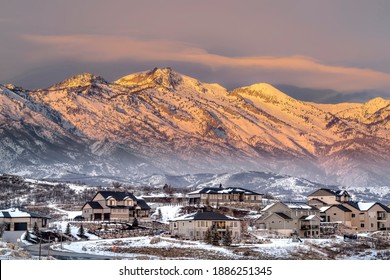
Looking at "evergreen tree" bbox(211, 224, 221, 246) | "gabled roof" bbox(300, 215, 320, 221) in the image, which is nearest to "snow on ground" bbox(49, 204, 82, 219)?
"gabled roof" bbox(300, 215, 320, 221)

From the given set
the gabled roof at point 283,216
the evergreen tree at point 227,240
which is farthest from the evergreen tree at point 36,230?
the gabled roof at point 283,216

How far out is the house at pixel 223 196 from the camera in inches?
5157

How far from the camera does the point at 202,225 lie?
92062 millimetres

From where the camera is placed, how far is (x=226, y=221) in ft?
307

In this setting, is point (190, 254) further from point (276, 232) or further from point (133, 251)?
point (276, 232)

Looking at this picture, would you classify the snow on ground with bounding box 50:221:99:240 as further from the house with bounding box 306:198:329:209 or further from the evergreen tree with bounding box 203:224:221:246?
the house with bounding box 306:198:329:209

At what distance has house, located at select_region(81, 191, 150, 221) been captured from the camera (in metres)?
114

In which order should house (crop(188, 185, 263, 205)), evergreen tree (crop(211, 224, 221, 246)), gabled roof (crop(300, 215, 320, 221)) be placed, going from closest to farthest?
evergreen tree (crop(211, 224, 221, 246)) → gabled roof (crop(300, 215, 320, 221)) → house (crop(188, 185, 263, 205))

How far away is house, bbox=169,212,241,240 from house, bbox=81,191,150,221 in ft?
70.4

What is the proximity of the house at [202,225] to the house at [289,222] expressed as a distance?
448 inches

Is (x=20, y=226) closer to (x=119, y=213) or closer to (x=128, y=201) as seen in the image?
(x=119, y=213)

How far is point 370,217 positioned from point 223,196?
76.6 ft
